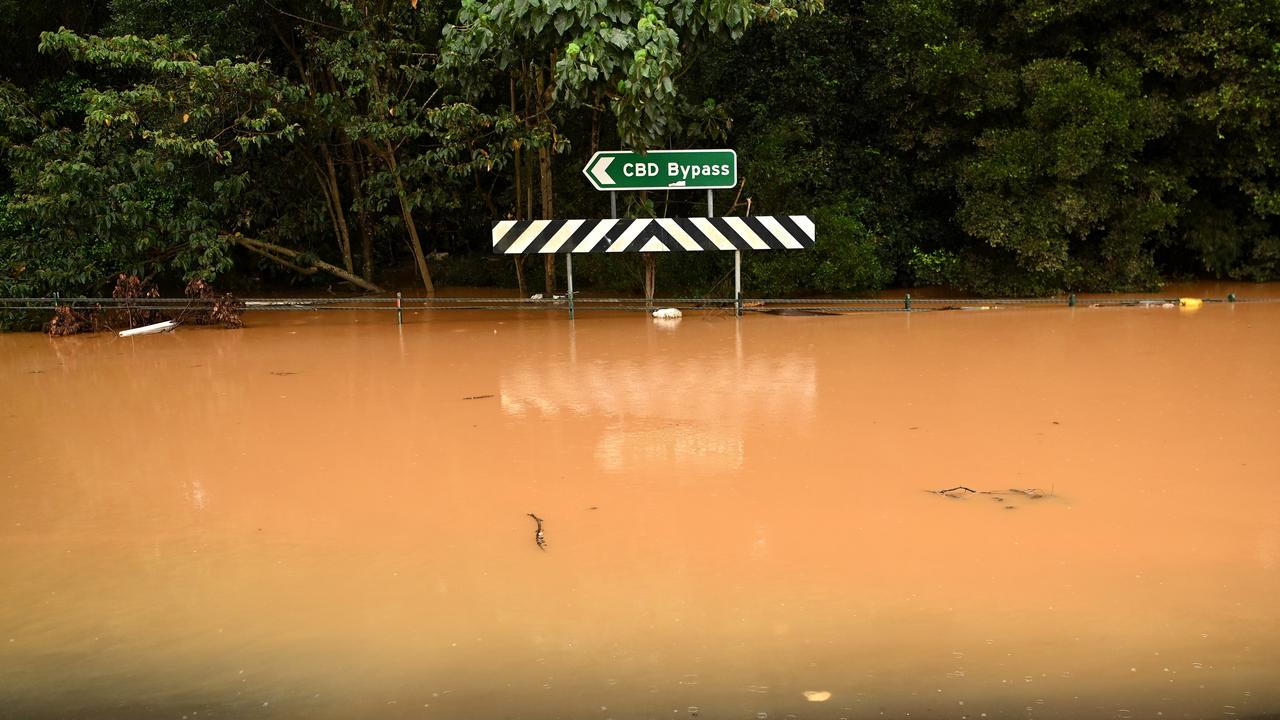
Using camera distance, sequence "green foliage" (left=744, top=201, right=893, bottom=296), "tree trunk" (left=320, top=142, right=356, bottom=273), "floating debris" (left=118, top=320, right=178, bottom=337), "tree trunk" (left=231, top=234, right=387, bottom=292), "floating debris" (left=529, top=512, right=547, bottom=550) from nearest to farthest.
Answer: "floating debris" (left=529, top=512, right=547, bottom=550), "floating debris" (left=118, top=320, right=178, bottom=337), "tree trunk" (left=231, top=234, right=387, bottom=292), "green foliage" (left=744, top=201, right=893, bottom=296), "tree trunk" (left=320, top=142, right=356, bottom=273)

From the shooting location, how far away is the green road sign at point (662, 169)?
1247 cm

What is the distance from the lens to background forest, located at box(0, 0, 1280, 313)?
40.5 feet

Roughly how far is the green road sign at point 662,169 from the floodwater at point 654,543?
423 centimetres

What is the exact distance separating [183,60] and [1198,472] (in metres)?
10.8

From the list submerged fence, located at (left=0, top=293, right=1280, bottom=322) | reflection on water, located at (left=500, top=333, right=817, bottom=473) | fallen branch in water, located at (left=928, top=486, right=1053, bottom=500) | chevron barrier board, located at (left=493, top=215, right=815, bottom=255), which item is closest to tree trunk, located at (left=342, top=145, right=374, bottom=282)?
submerged fence, located at (left=0, top=293, right=1280, bottom=322)

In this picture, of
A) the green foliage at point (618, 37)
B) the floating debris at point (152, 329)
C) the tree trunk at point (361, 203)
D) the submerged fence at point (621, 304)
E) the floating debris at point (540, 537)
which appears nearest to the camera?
the floating debris at point (540, 537)

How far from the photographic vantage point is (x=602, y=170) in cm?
1247

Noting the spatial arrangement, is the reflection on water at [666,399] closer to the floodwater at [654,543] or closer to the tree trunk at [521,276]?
the floodwater at [654,543]

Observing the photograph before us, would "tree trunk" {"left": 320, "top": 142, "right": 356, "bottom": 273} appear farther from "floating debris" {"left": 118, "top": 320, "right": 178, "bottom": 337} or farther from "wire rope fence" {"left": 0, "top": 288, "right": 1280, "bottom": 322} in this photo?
"floating debris" {"left": 118, "top": 320, "right": 178, "bottom": 337}

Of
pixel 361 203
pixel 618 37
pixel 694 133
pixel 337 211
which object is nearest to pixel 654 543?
pixel 618 37

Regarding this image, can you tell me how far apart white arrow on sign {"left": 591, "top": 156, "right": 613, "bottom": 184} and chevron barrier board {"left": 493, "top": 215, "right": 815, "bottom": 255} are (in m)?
0.46

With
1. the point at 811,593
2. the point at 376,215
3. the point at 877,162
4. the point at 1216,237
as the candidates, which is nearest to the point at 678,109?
the point at 877,162

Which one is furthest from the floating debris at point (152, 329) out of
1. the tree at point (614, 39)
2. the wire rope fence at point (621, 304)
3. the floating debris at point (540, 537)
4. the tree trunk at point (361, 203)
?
the floating debris at point (540, 537)

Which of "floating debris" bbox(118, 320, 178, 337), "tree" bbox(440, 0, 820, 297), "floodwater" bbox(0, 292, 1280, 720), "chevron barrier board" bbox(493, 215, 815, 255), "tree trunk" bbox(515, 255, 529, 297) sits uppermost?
"tree" bbox(440, 0, 820, 297)
